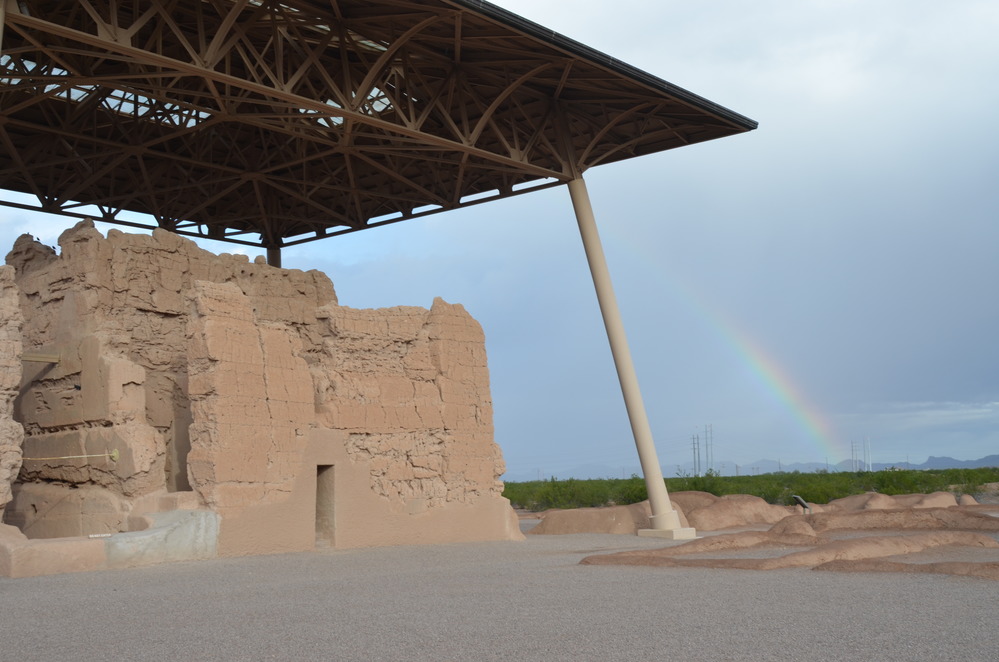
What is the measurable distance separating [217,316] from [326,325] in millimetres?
2682

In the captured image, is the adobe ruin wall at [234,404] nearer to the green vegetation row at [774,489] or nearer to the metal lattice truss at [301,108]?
the metal lattice truss at [301,108]

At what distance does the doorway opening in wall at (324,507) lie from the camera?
16.2 metres

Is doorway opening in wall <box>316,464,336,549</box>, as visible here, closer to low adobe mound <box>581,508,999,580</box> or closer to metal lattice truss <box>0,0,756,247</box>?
low adobe mound <box>581,508,999,580</box>

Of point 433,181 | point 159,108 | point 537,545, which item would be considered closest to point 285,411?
point 537,545

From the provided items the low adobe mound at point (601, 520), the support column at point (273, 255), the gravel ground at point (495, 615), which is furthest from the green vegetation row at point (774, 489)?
the gravel ground at point (495, 615)

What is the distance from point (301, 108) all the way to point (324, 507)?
8.05m

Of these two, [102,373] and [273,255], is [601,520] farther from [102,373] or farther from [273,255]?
[273,255]

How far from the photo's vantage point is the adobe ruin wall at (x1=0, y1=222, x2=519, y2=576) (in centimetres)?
1455

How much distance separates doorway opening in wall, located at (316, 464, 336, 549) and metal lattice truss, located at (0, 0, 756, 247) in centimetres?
593

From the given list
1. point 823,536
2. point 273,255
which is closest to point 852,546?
point 823,536

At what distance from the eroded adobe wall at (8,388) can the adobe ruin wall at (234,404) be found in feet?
0.12

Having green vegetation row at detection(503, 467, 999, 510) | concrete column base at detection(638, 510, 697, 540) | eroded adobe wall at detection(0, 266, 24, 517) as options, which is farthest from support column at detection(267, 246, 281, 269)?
green vegetation row at detection(503, 467, 999, 510)

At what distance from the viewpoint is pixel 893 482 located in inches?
1513

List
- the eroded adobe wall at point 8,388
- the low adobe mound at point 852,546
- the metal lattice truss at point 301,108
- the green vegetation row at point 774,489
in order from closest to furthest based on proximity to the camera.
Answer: the low adobe mound at point 852,546 < the eroded adobe wall at point 8,388 < the metal lattice truss at point 301,108 < the green vegetation row at point 774,489
